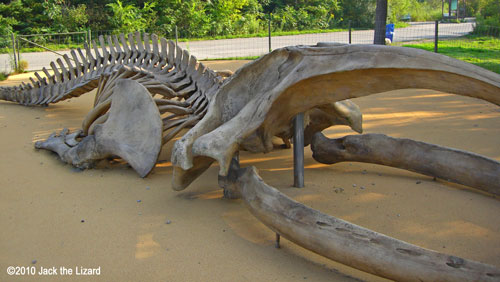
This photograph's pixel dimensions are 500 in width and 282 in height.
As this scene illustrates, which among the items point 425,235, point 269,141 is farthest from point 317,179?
point 425,235

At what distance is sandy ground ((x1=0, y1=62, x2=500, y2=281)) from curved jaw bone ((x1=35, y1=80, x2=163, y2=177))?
0.71ft

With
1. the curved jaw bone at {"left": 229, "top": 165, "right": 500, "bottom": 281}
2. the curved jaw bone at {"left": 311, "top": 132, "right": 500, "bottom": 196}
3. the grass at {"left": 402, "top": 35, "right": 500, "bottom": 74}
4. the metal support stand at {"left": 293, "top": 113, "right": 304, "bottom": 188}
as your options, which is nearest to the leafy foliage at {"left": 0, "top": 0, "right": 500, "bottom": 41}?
the grass at {"left": 402, "top": 35, "right": 500, "bottom": 74}

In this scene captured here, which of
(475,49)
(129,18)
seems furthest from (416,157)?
(129,18)

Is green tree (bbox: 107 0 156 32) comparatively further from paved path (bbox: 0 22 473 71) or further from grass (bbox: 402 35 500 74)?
grass (bbox: 402 35 500 74)

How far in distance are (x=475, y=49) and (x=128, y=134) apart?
13.0 metres

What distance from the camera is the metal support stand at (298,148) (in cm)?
450

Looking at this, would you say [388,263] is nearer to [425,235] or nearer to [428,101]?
[425,235]

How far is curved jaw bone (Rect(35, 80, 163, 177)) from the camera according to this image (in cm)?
526

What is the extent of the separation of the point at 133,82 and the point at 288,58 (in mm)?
2418

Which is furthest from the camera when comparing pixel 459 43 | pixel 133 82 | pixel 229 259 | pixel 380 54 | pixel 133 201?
pixel 459 43

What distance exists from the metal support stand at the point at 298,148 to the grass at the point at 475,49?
8.16 metres

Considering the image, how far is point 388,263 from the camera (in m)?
2.77

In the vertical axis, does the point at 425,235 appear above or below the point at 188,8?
below

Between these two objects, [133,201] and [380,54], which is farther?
[133,201]
